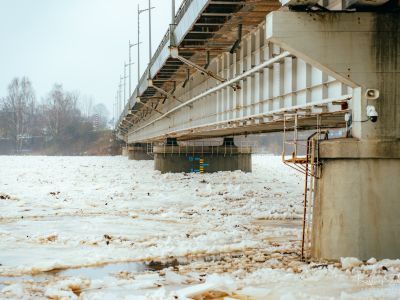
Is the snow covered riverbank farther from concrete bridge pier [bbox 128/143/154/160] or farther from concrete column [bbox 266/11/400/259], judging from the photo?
concrete bridge pier [bbox 128/143/154/160]

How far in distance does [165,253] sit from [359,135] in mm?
4288

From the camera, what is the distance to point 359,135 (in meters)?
10.1

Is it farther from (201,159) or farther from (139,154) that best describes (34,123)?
(201,159)

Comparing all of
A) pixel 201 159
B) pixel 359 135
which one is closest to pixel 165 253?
pixel 359 135

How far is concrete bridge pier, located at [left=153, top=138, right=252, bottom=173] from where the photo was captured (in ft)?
127

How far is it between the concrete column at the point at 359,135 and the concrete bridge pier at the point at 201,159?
28544 millimetres

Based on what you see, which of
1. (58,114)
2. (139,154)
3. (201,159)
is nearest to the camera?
(201,159)

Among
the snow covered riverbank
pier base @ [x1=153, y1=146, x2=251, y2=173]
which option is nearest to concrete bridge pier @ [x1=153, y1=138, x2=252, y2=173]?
pier base @ [x1=153, y1=146, x2=251, y2=173]

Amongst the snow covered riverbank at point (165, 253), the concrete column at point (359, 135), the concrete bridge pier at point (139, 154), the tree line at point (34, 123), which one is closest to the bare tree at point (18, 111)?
the tree line at point (34, 123)

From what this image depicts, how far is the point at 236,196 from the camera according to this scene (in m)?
Answer: 23.1

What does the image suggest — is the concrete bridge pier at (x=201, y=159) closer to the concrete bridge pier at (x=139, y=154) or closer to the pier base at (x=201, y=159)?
the pier base at (x=201, y=159)

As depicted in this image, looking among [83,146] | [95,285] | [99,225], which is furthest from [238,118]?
[83,146]

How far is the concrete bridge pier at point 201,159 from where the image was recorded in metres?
38.8

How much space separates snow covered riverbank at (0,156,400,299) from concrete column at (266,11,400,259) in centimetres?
57
